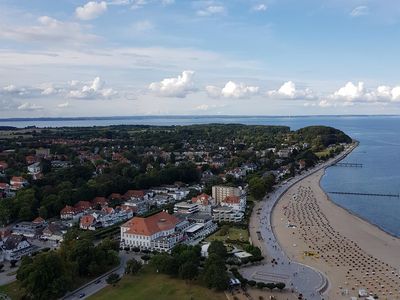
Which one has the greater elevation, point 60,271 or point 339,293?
point 60,271

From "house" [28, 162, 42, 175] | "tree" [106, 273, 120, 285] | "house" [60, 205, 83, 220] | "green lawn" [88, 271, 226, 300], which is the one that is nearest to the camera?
"green lawn" [88, 271, 226, 300]

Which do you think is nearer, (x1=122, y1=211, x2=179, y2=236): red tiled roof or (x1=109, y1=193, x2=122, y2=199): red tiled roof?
(x1=122, y1=211, x2=179, y2=236): red tiled roof

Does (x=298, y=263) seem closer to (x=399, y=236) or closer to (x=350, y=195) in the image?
(x=399, y=236)

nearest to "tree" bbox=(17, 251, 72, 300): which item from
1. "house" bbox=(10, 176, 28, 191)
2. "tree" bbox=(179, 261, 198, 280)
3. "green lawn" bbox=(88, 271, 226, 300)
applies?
"green lawn" bbox=(88, 271, 226, 300)

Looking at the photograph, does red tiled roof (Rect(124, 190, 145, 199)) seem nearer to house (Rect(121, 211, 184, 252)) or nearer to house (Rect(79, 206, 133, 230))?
house (Rect(79, 206, 133, 230))

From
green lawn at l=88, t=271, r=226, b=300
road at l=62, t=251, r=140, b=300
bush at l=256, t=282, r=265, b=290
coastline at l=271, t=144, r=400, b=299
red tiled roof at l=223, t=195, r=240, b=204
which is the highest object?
red tiled roof at l=223, t=195, r=240, b=204

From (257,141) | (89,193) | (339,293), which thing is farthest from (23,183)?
(257,141)

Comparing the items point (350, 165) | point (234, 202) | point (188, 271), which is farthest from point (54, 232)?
point (350, 165)
